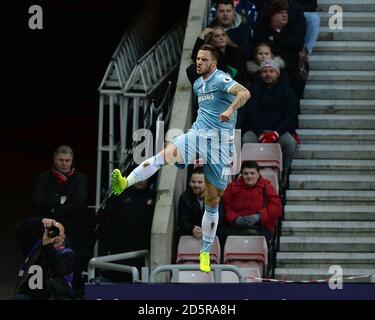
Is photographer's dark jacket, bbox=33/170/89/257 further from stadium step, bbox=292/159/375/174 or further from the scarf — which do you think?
stadium step, bbox=292/159/375/174

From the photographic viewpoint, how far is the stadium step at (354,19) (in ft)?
78.2

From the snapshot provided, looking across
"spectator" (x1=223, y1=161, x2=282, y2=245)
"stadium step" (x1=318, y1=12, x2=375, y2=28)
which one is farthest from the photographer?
"stadium step" (x1=318, y1=12, x2=375, y2=28)

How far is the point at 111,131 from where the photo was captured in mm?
23812

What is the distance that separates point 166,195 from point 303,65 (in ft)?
9.22

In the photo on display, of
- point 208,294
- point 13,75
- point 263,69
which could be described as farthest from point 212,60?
point 13,75

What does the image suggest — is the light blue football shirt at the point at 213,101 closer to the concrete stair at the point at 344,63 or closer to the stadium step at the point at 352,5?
the concrete stair at the point at 344,63

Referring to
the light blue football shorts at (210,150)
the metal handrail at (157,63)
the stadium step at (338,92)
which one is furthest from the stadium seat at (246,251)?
the metal handrail at (157,63)

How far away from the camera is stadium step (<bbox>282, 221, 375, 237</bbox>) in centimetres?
2133

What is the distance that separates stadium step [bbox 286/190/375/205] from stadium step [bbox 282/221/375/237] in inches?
14.6

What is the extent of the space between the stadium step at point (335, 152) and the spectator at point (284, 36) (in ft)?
2.08

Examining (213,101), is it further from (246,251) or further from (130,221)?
(130,221)

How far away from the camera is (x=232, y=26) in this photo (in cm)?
2214

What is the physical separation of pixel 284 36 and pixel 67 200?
3221mm
